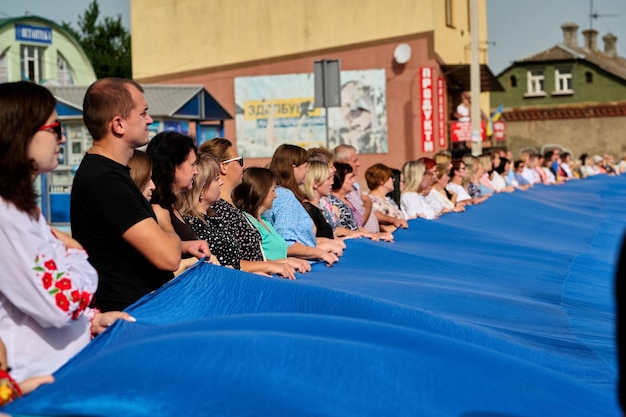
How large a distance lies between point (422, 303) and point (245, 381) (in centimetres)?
310

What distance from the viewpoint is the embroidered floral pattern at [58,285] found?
3660 millimetres

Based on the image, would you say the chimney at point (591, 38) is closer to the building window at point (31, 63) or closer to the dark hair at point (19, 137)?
the building window at point (31, 63)

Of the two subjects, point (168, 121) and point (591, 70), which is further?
point (591, 70)

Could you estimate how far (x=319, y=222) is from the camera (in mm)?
9141

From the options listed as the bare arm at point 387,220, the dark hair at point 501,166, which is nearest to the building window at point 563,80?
the dark hair at point 501,166

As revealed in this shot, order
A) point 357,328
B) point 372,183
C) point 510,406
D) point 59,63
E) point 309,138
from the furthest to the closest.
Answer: point 59,63
point 309,138
point 372,183
point 357,328
point 510,406

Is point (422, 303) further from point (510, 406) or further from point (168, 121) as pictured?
point (168, 121)

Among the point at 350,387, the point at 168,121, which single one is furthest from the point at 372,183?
the point at 168,121

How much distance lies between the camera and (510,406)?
144 inches

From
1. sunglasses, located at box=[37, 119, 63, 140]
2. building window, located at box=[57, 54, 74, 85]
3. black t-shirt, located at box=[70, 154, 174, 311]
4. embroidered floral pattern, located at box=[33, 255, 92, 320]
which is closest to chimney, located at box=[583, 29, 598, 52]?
building window, located at box=[57, 54, 74, 85]

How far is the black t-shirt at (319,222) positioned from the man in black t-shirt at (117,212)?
404 centimetres

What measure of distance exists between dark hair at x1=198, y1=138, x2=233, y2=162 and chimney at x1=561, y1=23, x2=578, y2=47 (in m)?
79.5

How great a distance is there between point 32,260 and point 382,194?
846 cm

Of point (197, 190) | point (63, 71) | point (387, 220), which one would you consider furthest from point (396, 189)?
point (63, 71)
